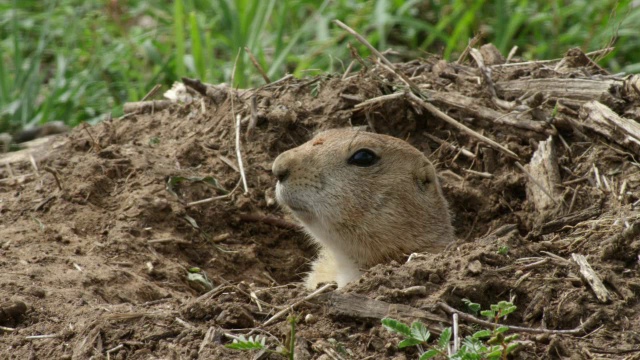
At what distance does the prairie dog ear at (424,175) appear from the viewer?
5.37 meters

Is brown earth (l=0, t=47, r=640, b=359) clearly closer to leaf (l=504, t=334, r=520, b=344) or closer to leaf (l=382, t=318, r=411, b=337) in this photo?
leaf (l=504, t=334, r=520, b=344)

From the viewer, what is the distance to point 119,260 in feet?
16.5

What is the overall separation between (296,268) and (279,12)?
3.11m

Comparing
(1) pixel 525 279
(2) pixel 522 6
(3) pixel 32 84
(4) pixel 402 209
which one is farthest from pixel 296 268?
(2) pixel 522 6

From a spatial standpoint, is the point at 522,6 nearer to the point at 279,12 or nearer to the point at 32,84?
the point at 279,12

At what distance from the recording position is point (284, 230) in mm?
6078

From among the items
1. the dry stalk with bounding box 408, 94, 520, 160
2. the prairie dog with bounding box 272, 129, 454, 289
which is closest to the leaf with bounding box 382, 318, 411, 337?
the prairie dog with bounding box 272, 129, 454, 289

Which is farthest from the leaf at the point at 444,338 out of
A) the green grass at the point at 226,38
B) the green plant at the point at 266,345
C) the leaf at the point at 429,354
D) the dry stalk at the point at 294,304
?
the green grass at the point at 226,38

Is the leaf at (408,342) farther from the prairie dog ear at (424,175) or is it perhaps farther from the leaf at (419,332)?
the prairie dog ear at (424,175)

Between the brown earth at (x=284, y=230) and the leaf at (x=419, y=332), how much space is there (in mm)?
177

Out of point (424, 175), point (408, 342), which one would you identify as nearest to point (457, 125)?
point (424, 175)

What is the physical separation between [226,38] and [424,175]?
3.60 meters

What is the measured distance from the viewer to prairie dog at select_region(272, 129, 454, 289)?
4930mm

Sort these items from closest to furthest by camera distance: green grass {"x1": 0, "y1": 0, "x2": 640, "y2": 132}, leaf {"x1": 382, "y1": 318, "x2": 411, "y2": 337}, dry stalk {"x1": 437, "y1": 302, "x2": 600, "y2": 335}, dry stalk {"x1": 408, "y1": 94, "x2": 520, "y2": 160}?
leaf {"x1": 382, "y1": 318, "x2": 411, "y2": 337}
dry stalk {"x1": 437, "y1": 302, "x2": 600, "y2": 335}
dry stalk {"x1": 408, "y1": 94, "x2": 520, "y2": 160}
green grass {"x1": 0, "y1": 0, "x2": 640, "y2": 132}
